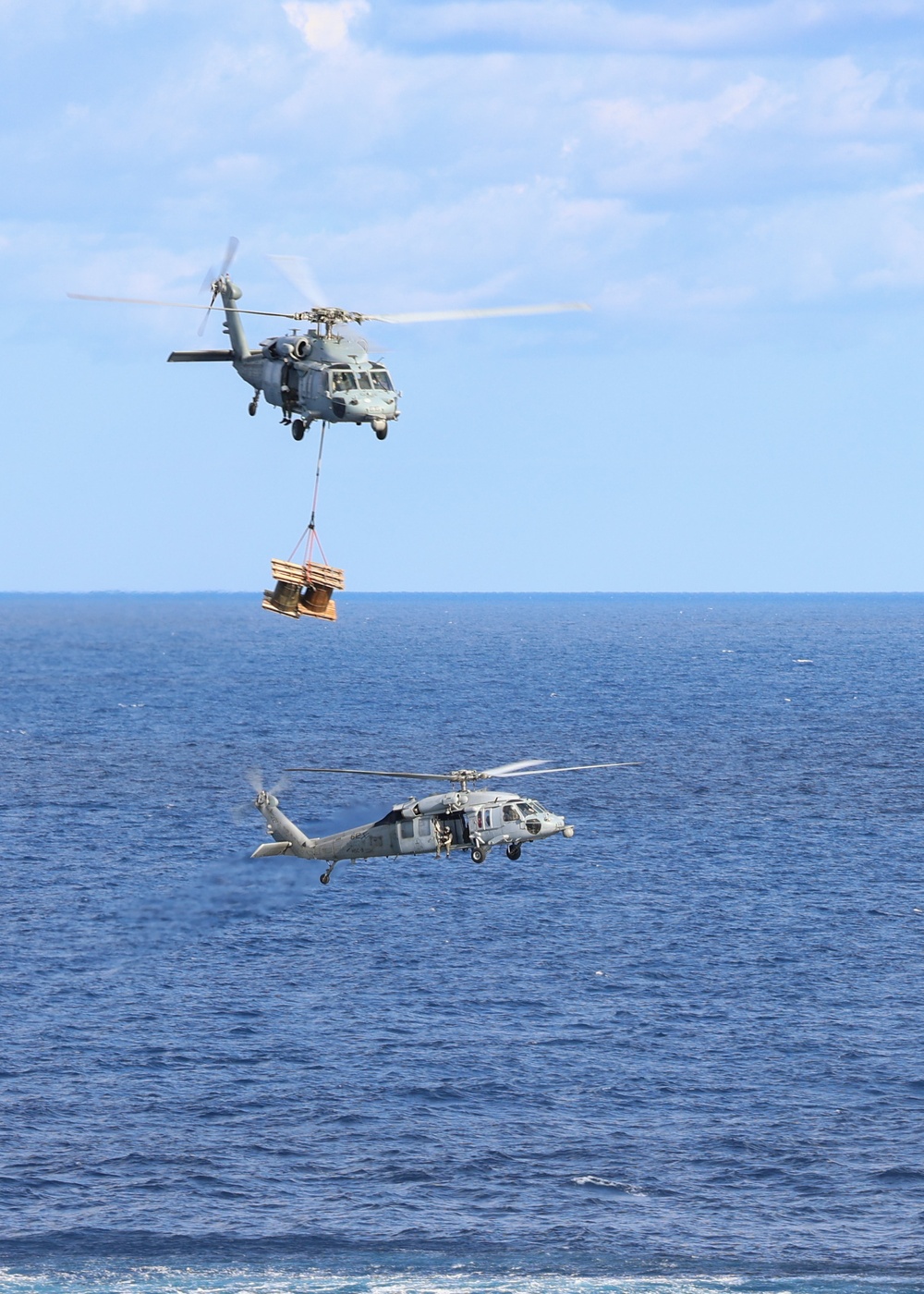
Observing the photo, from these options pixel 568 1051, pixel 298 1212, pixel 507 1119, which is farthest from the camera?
pixel 568 1051

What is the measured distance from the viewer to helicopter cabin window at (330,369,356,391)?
52688mm

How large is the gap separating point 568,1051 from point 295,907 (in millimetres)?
48571

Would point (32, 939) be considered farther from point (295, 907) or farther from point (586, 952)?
point (586, 952)

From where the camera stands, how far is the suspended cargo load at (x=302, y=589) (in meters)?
55.0

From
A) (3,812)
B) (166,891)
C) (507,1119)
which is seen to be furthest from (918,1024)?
(3,812)

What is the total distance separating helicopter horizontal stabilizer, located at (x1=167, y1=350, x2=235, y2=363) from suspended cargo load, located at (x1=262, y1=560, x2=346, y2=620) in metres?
8.68

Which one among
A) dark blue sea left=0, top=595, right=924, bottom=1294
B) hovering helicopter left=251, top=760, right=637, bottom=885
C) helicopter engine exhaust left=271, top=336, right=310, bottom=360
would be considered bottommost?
dark blue sea left=0, top=595, right=924, bottom=1294

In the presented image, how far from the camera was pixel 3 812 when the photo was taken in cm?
18750

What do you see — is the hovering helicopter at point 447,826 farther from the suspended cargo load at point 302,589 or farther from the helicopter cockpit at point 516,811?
the suspended cargo load at point 302,589

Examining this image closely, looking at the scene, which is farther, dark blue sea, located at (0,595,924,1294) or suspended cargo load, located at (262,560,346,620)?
dark blue sea, located at (0,595,924,1294)

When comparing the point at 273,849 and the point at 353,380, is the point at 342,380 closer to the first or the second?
the point at 353,380

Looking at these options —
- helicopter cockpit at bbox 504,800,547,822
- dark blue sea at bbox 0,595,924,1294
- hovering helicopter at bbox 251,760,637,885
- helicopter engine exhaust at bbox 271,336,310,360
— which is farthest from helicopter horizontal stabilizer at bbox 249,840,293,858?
dark blue sea at bbox 0,595,924,1294

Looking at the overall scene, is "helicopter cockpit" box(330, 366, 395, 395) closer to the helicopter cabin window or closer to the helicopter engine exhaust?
the helicopter cabin window

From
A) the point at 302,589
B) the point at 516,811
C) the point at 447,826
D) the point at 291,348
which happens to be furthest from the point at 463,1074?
the point at 291,348
